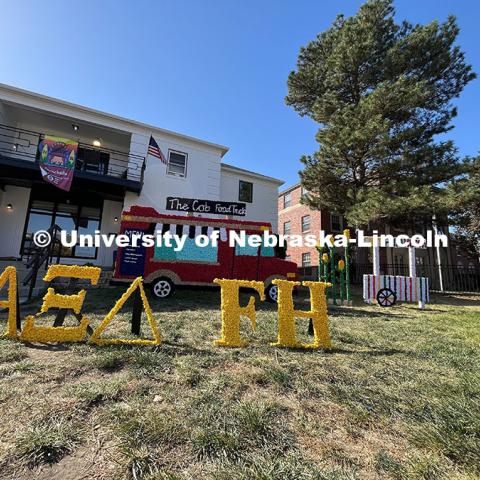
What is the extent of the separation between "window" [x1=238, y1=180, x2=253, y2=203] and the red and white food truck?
9097 millimetres

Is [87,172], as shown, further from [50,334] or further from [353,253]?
[353,253]

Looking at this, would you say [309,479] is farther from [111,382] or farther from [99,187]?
[99,187]

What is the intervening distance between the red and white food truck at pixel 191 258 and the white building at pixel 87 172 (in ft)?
18.5

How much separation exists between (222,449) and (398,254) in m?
29.7

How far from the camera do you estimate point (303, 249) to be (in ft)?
86.5

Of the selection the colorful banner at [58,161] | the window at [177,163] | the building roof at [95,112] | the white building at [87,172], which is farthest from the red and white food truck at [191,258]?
the building roof at [95,112]

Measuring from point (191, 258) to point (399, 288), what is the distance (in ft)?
25.2

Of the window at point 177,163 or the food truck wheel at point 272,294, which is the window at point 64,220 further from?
the food truck wheel at point 272,294


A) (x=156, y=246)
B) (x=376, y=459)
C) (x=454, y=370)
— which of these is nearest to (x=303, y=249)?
(x=156, y=246)

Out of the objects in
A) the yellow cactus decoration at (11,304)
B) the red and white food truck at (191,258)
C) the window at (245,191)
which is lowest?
the yellow cactus decoration at (11,304)

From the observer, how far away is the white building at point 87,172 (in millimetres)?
13656

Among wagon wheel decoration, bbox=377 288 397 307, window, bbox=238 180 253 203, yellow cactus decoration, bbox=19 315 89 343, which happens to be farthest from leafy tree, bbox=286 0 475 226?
yellow cactus decoration, bbox=19 315 89 343

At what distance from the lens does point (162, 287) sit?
30.7 feet

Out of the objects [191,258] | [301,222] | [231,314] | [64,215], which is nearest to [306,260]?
[301,222]
